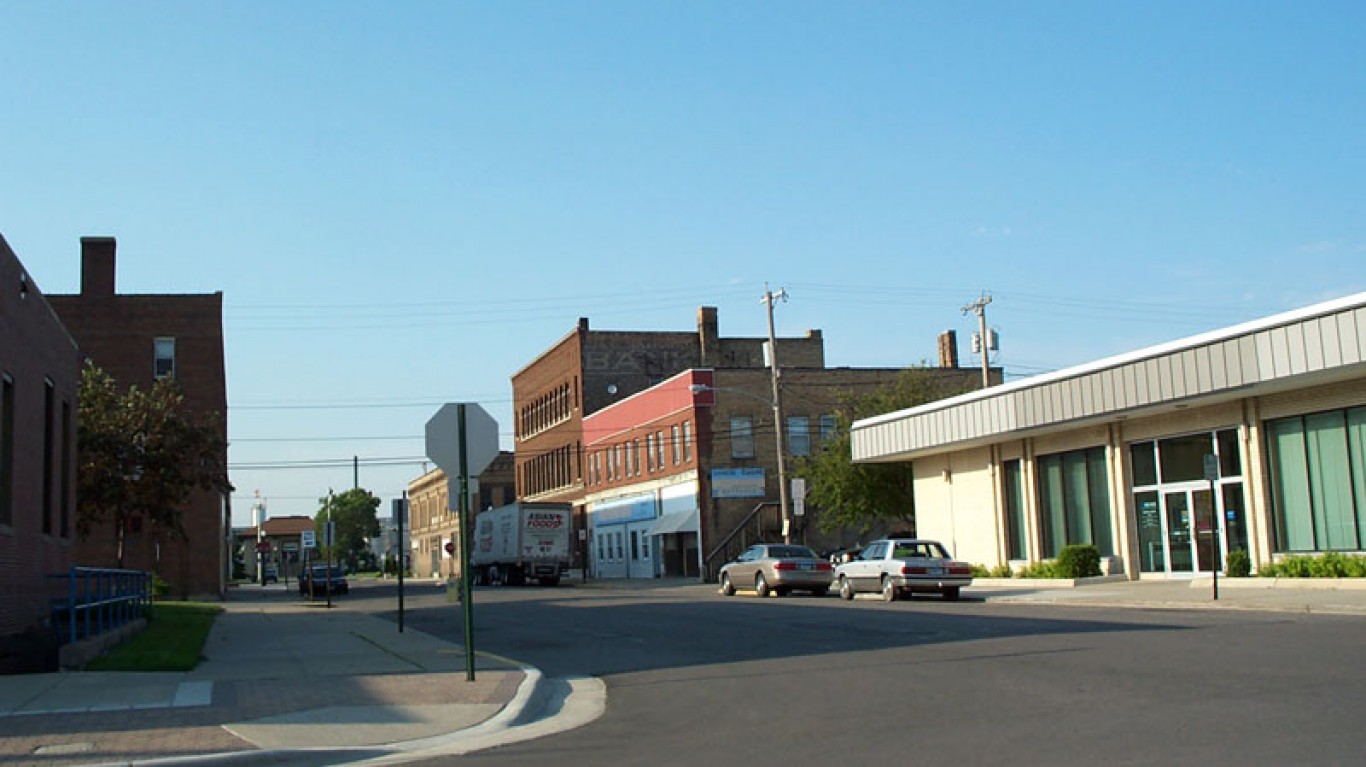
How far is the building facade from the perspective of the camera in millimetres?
25938

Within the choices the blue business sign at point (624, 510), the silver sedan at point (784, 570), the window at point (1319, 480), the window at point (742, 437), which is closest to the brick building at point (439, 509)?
the blue business sign at point (624, 510)

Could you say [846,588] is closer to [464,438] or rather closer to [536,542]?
[464,438]

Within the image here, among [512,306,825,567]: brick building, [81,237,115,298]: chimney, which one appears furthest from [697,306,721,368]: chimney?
[81,237,115,298]: chimney

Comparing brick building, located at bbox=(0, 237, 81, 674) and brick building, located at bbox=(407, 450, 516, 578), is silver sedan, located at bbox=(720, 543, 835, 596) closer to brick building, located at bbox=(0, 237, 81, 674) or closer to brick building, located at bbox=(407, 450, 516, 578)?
brick building, located at bbox=(0, 237, 81, 674)

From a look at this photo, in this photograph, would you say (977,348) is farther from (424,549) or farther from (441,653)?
(424,549)

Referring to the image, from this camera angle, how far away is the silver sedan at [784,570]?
34750 mm

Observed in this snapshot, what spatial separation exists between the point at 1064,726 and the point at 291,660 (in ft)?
38.5

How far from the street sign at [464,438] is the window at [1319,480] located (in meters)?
19.2

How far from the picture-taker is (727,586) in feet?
125

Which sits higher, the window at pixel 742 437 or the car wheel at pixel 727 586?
the window at pixel 742 437

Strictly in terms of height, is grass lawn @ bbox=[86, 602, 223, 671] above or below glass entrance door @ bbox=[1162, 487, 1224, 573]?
below

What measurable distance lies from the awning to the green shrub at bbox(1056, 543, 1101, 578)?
79.8 feet

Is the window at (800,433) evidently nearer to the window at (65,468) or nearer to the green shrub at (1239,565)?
the green shrub at (1239,565)

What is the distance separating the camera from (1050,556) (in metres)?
35.7
